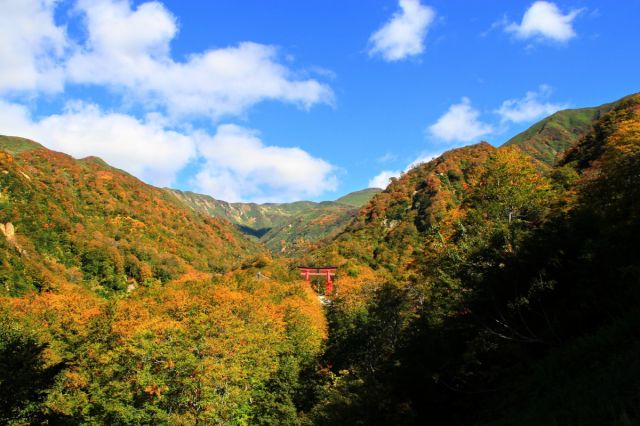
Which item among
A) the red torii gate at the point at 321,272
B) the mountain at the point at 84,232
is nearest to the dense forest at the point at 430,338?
the red torii gate at the point at 321,272

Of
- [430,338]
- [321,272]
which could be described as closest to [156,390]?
[430,338]

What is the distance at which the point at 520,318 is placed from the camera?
44.8 ft

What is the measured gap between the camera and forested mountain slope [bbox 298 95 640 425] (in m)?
7.26

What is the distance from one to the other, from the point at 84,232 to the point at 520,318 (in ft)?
453

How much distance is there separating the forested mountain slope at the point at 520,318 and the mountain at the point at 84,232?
268ft

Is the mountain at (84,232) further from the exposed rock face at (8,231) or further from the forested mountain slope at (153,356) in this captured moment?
the forested mountain slope at (153,356)

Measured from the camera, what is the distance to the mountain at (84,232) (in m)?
95.7

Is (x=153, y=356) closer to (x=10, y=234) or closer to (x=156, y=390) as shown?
(x=156, y=390)

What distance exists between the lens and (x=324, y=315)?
6022 centimetres

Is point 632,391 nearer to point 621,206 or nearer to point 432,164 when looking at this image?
point 621,206

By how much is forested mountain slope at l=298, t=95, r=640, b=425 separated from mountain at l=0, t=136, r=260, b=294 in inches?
3222

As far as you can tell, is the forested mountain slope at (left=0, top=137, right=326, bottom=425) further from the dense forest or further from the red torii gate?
the red torii gate

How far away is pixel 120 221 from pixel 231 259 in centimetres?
5826

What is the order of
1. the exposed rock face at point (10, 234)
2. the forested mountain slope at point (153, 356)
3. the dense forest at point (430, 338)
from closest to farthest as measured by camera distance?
the dense forest at point (430, 338)
the forested mountain slope at point (153, 356)
the exposed rock face at point (10, 234)
